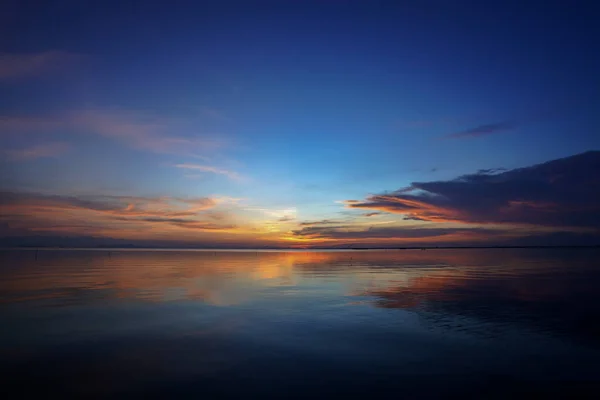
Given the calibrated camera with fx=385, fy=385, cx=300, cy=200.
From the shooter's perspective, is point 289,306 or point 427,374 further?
point 289,306

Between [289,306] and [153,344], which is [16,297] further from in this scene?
[289,306]

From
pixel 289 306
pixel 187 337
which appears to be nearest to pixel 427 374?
pixel 187 337

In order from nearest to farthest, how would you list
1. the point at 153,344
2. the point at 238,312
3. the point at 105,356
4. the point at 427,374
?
the point at 427,374
the point at 105,356
the point at 153,344
the point at 238,312

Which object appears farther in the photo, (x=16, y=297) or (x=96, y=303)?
(x=16, y=297)

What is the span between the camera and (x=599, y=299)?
29641 millimetres

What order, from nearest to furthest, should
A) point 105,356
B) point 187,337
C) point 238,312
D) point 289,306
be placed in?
1. point 105,356
2. point 187,337
3. point 238,312
4. point 289,306

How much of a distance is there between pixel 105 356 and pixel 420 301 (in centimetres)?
2133

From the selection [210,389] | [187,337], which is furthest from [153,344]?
[210,389]

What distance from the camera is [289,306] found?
89.4 feet

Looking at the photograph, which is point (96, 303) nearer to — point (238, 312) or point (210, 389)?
point (238, 312)

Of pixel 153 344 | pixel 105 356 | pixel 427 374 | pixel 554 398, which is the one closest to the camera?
pixel 554 398

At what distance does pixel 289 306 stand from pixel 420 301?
32.3ft

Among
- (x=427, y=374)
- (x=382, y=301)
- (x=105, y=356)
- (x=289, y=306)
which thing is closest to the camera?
(x=427, y=374)

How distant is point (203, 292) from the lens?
3406cm
